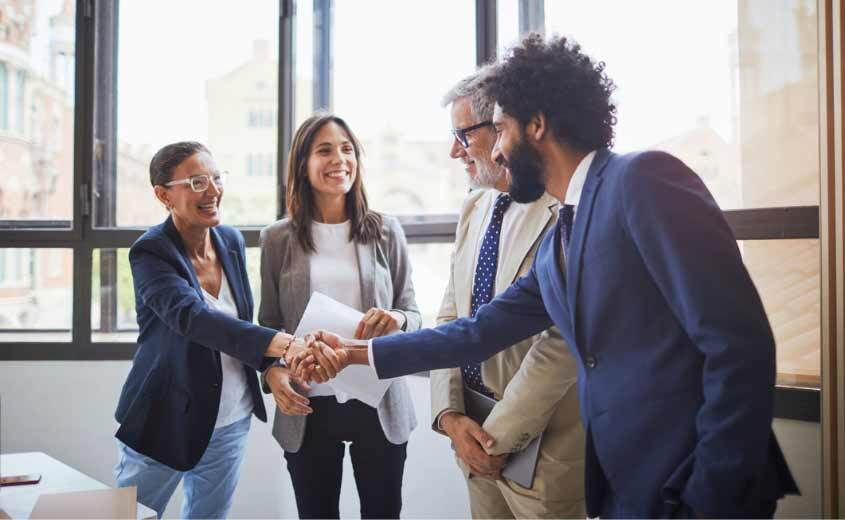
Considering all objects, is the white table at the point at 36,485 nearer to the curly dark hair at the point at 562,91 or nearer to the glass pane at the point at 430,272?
the curly dark hair at the point at 562,91

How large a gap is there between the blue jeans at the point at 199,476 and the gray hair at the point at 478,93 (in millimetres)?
1249

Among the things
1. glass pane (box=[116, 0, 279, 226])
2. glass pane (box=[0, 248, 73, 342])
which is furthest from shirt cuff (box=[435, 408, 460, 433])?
glass pane (box=[0, 248, 73, 342])

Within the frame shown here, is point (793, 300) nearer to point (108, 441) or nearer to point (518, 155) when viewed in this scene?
point (518, 155)

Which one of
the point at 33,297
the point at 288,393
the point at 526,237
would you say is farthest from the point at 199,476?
the point at 33,297

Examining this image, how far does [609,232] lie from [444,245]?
71.2 inches

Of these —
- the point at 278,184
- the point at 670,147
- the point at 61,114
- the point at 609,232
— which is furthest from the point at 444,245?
the point at 61,114

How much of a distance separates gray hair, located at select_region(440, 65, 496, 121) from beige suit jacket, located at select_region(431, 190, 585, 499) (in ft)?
1.11

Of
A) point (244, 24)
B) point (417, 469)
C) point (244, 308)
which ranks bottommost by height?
point (417, 469)

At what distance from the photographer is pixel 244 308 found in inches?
87.4

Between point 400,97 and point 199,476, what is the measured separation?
1.86m

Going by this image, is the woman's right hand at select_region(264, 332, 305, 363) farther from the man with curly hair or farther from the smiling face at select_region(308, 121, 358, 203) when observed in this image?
the man with curly hair

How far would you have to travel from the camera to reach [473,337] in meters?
1.67

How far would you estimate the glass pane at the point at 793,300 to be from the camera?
196 centimetres

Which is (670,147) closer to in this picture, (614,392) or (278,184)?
(614,392)
